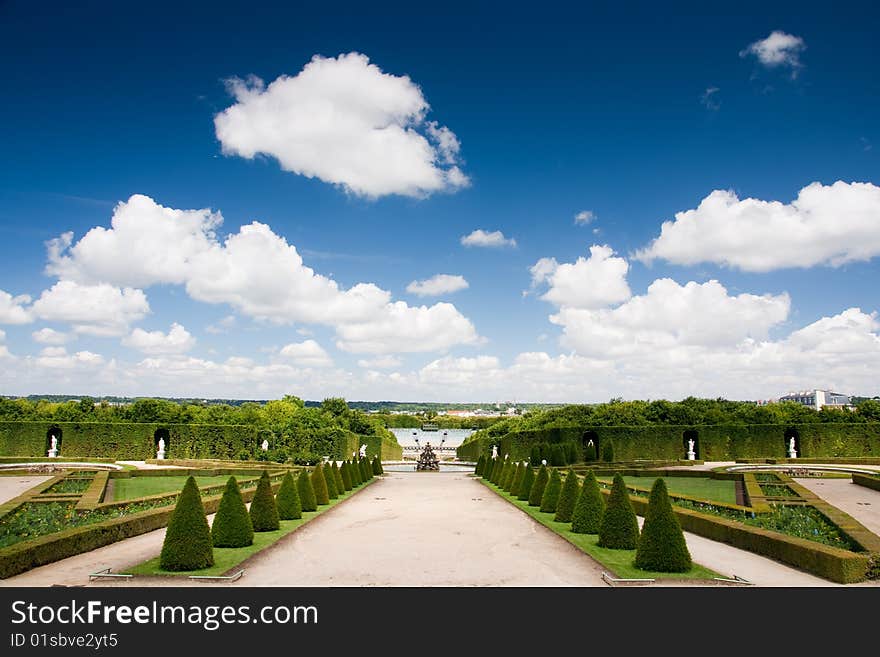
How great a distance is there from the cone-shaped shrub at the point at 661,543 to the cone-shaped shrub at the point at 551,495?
25.9 feet

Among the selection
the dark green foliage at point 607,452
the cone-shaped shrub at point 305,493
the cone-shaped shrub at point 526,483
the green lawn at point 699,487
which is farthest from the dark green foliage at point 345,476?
the dark green foliage at point 607,452

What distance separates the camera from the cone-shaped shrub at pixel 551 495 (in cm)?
1902

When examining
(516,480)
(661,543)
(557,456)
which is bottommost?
(557,456)

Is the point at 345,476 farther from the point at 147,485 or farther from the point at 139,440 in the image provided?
the point at 139,440

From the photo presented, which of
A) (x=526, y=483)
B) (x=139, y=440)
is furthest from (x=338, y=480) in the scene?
(x=139, y=440)

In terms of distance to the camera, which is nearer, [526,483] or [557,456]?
[526,483]

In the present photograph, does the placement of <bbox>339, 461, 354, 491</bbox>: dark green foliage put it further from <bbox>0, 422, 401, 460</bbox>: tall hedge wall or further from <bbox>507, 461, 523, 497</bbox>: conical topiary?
<bbox>0, 422, 401, 460</bbox>: tall hedge wall

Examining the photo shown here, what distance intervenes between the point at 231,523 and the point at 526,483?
12.8 meters

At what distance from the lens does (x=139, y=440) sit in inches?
1678

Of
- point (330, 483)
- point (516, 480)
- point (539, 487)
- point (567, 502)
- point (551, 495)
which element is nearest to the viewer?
point (567, 502)

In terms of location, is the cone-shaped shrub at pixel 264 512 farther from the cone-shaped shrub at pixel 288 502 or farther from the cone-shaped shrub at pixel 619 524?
the cone-shaped shrub at pixel 619 524

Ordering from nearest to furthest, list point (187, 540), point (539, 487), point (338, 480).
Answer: point (187, 540) < point (539, 487) < point (338, 480)
